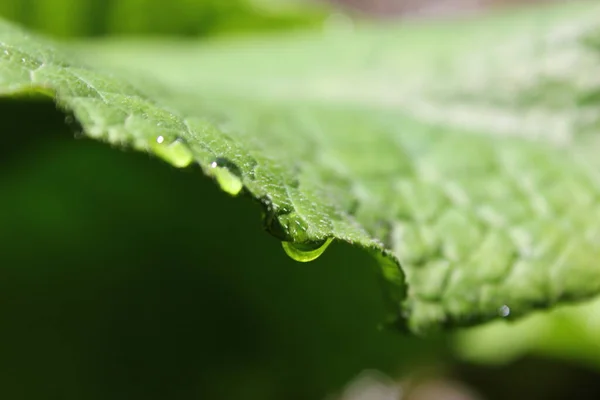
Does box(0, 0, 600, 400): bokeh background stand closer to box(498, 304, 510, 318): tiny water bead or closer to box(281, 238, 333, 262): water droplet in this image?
box(498, 304, 510, 318): tiny water bead

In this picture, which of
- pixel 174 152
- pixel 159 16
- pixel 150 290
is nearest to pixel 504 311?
pixel 174 152

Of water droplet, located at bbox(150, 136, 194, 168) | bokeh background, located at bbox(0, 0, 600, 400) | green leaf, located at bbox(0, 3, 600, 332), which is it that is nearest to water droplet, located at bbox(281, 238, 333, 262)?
green leaf, located at bbox(0, 3, 600, 332)

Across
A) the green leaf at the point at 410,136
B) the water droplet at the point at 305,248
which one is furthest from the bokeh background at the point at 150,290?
the water droplet at the point at 305,248

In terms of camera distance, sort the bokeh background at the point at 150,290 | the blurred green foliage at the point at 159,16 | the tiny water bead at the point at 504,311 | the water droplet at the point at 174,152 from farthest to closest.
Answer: the blurred green foliage at the point at 159,16 < the bokeh background at the point at 150,290 < the tiny water bead at the point at 504,311 < the water droplet at the point at 174,152

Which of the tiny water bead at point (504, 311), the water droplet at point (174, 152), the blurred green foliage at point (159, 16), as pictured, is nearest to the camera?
the water droplet at point (174, 152)

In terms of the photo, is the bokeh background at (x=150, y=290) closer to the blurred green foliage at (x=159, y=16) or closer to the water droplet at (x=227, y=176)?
the blurred green foliage at (x=159, y=16)

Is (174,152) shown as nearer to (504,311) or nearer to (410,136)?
(504,311)

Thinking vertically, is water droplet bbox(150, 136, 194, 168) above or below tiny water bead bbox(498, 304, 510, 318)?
below

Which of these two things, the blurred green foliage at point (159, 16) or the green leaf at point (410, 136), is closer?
the green leaf at point (410, 136)
